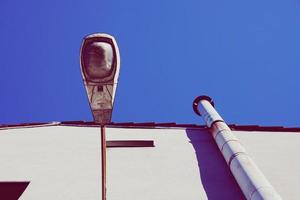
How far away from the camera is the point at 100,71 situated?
266 cm

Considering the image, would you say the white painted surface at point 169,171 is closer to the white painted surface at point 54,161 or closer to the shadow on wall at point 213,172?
the shadow on wall at point 213,172

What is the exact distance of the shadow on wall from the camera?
16.8 ft

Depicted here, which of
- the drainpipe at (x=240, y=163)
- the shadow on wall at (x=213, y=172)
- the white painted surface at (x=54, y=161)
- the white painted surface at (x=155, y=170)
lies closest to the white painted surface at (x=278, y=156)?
the drainpipe at (x=240, y=163)

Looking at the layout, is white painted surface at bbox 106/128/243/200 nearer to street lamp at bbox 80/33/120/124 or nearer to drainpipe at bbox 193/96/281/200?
drainpipe at bbox 193/96/281/200

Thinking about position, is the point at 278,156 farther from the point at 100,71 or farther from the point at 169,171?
the point at 100,71

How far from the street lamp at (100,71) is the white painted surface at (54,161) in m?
2.44

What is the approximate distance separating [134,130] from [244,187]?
131 inches

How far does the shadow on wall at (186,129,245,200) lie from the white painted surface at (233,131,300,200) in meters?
0.57

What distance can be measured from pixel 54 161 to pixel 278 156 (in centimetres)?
378

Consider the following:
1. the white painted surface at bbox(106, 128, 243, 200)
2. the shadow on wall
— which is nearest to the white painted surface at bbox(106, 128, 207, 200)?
the white painted surface at bbox(106, 128, 243, 200)

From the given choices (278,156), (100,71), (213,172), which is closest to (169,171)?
(213,172)

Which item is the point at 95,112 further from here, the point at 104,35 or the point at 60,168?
the point at 60,168

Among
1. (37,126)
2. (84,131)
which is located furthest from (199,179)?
(37,126)

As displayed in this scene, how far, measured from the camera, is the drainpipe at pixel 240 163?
182 inches
